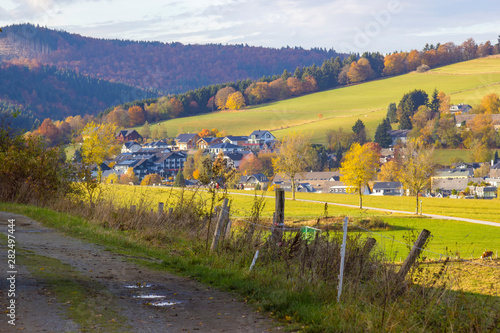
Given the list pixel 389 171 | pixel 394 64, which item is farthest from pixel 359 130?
pixel 394 64

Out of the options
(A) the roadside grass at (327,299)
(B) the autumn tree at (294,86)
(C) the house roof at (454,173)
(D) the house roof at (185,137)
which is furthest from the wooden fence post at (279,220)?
(B) the autumn tree at (294,86)

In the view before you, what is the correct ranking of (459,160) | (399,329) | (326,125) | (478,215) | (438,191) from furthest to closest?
(326,125), (459,160), (438,191), (478,215), (399,329)

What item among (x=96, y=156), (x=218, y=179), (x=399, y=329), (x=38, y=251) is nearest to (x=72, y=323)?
(x=399, y=329)

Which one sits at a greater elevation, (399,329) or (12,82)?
(12,82)

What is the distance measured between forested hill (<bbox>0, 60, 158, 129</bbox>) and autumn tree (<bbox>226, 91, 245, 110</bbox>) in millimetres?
46687

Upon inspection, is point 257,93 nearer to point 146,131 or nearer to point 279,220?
point 146,131

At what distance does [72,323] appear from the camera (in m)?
6.25

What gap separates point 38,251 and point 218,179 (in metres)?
4.38

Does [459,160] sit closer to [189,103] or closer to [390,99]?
[390,99]

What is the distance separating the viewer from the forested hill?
164 metres

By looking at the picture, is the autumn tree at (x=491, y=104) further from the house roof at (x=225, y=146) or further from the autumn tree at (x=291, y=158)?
the autumn tree at (x=291, y=158)

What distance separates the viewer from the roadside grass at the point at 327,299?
19.7 feet

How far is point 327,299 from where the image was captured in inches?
290

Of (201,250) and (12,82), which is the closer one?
(201,250)
